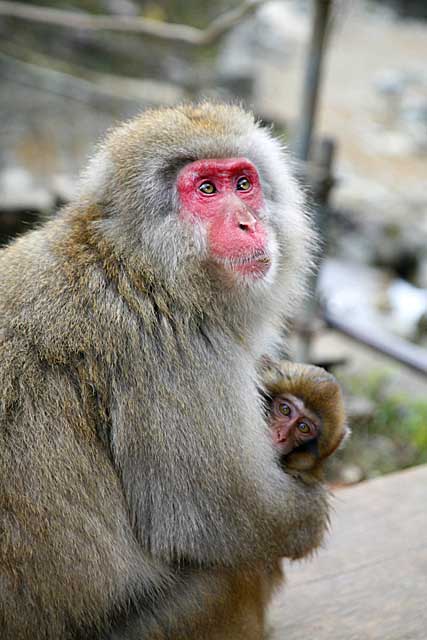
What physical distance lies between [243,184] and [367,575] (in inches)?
59.0

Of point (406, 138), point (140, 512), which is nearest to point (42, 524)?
point (140, 512)

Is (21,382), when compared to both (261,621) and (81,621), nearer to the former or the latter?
(81,621)

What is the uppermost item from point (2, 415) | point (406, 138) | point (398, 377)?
point (2, 415)

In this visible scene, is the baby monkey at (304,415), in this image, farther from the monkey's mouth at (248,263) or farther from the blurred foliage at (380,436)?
the blurred foliage at (380,436)

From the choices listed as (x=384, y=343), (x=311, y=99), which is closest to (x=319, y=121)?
(x=311, y=99)

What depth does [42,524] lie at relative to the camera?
2.14 m

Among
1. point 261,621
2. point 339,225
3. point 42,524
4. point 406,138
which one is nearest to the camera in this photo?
point 42,524

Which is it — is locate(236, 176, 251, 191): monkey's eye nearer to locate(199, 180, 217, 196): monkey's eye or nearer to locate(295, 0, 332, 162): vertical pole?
locate(199, 180, 217, 196): monkey's eye

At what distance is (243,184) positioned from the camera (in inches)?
103

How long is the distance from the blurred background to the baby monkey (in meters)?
1.05

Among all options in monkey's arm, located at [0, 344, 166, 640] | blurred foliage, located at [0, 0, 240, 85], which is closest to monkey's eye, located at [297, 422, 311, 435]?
monkey's arm, located at [0, 344, 166, 640]

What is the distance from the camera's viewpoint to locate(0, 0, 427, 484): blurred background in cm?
531

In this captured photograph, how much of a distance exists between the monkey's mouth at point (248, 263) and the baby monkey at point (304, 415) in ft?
1.43

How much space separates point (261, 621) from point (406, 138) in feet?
39.1
